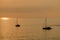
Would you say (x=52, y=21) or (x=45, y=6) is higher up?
(x=45, y=6)

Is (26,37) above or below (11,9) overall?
below

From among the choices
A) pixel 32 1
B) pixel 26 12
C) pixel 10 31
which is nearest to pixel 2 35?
pixel 10 31

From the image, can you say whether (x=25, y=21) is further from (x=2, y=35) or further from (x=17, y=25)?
(x=2, y=35)

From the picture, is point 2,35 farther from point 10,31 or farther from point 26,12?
point 26,12

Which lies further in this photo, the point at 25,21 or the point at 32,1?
the point at 32,1

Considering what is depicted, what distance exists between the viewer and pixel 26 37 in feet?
4.37

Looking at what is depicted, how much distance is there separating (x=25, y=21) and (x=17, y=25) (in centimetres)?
9

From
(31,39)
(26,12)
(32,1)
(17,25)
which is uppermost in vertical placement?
A: (32,1)

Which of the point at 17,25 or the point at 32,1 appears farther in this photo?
the point at 32,1

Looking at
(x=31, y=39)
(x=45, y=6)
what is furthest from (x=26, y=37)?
(x=45, y=6)

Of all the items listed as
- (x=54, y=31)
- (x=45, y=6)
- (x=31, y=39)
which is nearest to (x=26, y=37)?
(x=31, y=39)

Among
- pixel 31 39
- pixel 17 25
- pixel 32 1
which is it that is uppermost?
pixel 32 1

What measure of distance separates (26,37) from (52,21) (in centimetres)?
31

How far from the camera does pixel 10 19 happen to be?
1.33 m
